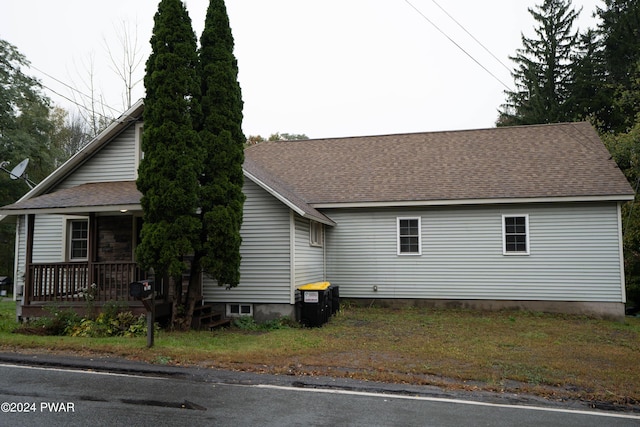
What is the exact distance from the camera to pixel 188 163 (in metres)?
10.3

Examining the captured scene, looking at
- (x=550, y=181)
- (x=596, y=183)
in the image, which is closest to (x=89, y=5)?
(x=550, y=181)

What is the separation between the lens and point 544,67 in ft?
115

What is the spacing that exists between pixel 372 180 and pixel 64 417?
13.2m

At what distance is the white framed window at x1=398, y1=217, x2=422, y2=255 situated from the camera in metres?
15.9

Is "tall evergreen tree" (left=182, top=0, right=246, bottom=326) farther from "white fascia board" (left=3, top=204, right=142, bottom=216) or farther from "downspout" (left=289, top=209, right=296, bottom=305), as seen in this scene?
"downspout" (left=289, top=209, right=296, bottom=305)

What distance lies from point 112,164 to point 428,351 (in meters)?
10.1

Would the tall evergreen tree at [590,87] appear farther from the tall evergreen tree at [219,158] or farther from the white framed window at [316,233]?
the tall evergreen tree at [219,158]

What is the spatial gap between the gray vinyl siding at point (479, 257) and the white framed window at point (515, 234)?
0.14 meters

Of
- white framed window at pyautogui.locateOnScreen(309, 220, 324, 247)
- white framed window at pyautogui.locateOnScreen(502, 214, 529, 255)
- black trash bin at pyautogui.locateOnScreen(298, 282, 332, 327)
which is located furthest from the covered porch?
white framed window at pyautogui.locateOnScreen(502, 214, 529, 255)

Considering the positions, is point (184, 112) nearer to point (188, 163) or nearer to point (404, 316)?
point (188, 163)

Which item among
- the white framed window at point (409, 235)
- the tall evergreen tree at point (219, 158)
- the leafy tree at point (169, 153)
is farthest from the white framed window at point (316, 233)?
the leafy tree at point (169, 153)

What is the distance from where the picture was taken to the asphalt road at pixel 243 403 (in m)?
5.21

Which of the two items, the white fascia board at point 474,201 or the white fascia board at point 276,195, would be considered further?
the white fascia board at point 474,201

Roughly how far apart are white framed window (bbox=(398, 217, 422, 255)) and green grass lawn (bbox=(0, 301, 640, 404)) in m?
3.41
